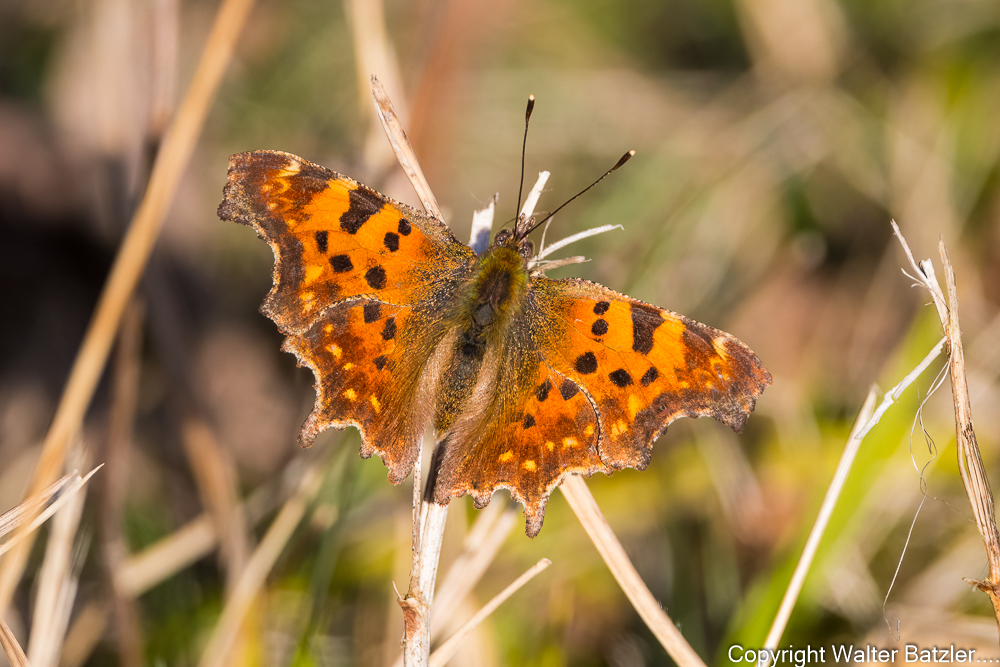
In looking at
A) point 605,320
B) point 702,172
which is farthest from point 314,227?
point 702,172

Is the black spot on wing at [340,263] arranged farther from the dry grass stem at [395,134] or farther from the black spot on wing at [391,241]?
the dry grass stem at [395,134]

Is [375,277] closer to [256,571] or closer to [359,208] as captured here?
[359,208]

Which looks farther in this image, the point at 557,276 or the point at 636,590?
the point at 557,276

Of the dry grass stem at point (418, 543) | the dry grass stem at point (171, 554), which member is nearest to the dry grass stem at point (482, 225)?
the dry grass stem at point (418, 543)

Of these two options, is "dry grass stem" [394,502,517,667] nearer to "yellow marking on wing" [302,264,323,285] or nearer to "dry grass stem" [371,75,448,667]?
"dry grass stem" [371,75,448,667]

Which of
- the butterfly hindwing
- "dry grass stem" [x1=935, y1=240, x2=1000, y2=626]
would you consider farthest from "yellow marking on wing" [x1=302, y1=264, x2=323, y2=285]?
"dry grass stem" [x1=935, y1=240, x2=1000, y2=626]

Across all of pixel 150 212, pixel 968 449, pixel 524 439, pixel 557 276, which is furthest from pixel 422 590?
pixel 557 276
